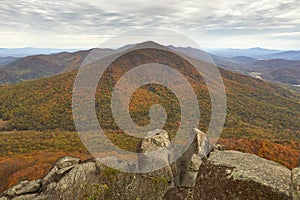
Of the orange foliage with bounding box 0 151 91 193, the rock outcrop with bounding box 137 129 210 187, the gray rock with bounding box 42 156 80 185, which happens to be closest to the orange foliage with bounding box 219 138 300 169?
the rock outcrop with bounding box 137 129 210 187

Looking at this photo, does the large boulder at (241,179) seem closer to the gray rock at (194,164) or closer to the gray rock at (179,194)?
the gray rock at (179,194)

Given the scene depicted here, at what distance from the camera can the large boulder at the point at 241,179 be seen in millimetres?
6857

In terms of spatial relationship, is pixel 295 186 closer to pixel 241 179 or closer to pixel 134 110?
pixel 241 179

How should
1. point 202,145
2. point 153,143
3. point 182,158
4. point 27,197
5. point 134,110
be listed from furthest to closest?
1. point 134,110
2. point 202,145
3. point 153,143
4. point 182,158
5. point 27,197

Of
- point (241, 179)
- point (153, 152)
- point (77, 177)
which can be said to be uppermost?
point (241, 179)

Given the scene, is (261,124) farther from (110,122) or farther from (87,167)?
(87,167)

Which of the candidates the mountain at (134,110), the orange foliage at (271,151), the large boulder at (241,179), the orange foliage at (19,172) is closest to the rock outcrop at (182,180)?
the large boulder at (241,179)

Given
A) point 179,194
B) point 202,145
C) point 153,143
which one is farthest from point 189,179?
point 179,194

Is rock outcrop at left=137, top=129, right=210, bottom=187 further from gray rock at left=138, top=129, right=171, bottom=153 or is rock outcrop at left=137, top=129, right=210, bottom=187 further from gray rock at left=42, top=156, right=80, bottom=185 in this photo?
gray rock at left=42, top=156, right=80, bottom=185

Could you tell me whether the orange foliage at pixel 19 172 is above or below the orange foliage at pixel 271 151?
above

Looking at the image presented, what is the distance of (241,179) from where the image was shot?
7.20 metres

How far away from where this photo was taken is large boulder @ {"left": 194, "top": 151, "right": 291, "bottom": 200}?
6857 millimetres

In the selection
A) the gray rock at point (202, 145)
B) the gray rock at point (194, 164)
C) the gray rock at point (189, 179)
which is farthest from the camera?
the gray rock at point (202, 145)

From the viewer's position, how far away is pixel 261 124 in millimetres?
79188
